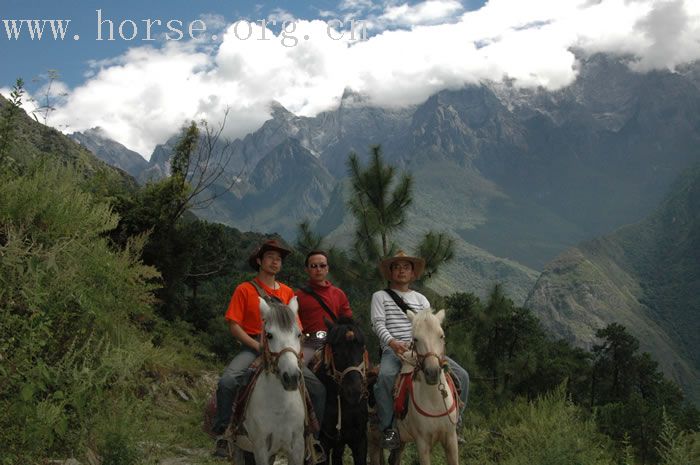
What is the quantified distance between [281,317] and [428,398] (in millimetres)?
2004

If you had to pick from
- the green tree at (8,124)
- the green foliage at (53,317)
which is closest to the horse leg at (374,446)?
the green foliage at (53,317)

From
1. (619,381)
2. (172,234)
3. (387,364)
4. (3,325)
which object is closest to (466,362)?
(172,234)

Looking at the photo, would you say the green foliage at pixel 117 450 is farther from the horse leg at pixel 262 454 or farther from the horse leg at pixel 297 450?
the horse leg at pixel 297 450

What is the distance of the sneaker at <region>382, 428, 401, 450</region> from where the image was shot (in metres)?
6.15

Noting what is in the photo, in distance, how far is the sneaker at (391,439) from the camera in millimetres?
6148

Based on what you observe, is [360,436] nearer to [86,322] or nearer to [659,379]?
[86,322]

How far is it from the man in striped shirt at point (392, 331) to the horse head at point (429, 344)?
47 cm

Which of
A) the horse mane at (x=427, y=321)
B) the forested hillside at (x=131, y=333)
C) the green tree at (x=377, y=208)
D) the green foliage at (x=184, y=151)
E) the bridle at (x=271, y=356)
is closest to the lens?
the forested hillside at (x=131, y=333)

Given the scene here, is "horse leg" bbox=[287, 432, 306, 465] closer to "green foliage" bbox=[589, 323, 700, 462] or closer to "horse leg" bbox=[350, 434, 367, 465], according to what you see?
"horse leg" bbox=[350, 434, 367, 465]

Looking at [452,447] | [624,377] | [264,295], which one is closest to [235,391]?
[264,295]

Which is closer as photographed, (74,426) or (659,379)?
(74,426)

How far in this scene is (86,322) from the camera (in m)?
7.00

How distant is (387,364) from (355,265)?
11421 mm

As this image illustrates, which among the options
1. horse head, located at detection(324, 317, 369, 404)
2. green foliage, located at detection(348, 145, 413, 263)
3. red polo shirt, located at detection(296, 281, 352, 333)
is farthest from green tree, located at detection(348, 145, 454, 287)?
horse head, located at detection(324, 317, 369, 404)
